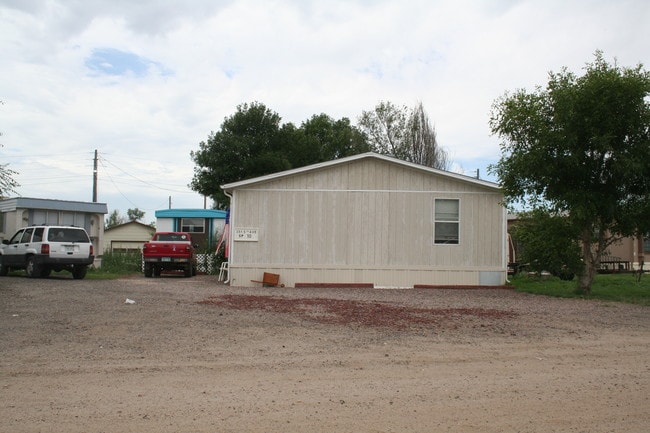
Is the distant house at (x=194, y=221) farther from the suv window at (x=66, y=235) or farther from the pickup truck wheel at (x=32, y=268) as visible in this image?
the pickup truck wheel at (x=32, y=268)

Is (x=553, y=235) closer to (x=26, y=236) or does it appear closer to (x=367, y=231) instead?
(x=367, y=231)

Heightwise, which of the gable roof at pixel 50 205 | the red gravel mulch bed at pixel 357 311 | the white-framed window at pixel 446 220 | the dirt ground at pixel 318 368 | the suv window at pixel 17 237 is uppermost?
the gable roof at pixel 50 205

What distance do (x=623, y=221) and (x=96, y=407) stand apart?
1412 cm

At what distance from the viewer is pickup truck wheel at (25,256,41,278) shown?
19.6 meters

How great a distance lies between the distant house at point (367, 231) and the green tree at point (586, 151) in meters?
2.13

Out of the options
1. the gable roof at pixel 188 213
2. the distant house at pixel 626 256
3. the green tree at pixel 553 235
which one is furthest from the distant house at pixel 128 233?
the green tree at pixel 553 235

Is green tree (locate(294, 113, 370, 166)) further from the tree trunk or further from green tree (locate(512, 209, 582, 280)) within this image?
the tree trunk

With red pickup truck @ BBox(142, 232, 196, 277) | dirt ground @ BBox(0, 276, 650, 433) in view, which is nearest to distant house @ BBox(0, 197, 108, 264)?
red pickup truck @ BBox(142, 232, 196, 277)

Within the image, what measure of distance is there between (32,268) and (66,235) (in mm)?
1506

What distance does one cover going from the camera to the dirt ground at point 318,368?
5234 mm

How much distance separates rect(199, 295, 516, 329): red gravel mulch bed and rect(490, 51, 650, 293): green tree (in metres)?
5.10

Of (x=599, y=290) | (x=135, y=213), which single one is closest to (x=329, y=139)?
(x=599, y=290)

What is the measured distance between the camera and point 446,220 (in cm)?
1838

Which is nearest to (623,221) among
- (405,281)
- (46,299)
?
(405,281)
